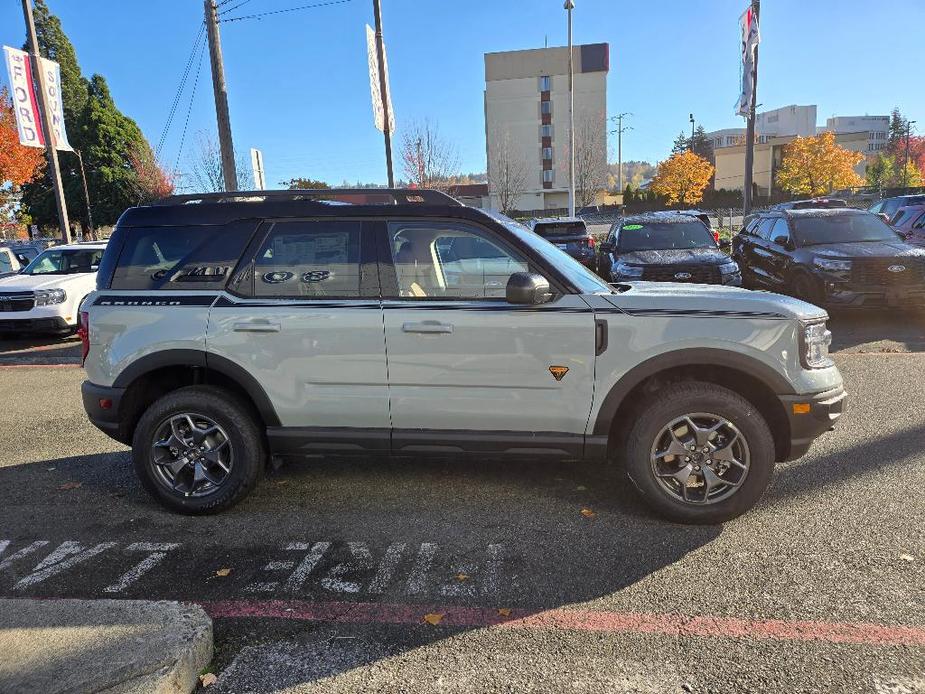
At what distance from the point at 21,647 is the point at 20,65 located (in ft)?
54.4

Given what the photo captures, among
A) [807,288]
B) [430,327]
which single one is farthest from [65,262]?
[807,288]

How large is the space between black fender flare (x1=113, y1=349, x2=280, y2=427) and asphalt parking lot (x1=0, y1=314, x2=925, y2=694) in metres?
0.69

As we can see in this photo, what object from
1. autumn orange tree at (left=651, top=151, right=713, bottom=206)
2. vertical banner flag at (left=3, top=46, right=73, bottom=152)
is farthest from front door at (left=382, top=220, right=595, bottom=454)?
autumn orange tree at (left=651, top=151, right=713, bottom=206)

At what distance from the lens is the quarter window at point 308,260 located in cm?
390

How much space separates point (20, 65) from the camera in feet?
48.6

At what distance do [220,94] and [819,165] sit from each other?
56.0 m

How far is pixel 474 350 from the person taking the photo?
146 inches

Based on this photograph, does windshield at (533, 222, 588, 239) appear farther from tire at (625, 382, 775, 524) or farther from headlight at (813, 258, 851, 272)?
tire at (625, 382, 775, 524)

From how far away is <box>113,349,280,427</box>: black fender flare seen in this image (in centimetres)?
393

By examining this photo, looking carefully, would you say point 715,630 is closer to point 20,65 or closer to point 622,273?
point 622,273

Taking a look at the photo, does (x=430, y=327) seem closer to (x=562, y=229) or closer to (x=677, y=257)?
(x=677, y=257)

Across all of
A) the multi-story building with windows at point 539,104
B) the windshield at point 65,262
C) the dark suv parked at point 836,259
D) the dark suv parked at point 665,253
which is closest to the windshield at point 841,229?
the dark suv parked at point 836,259

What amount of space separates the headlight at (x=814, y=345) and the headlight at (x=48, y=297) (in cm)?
1067

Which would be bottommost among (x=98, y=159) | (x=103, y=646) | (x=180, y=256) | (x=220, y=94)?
(x=103, y=646)
